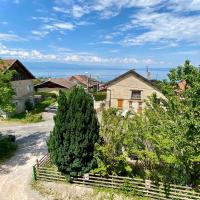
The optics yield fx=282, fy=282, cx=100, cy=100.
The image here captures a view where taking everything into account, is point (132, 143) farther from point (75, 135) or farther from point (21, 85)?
point (21, 85)

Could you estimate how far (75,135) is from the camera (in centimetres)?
2125

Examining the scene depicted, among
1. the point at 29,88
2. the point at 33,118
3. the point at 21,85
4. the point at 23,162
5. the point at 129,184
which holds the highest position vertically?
the point at 21,85

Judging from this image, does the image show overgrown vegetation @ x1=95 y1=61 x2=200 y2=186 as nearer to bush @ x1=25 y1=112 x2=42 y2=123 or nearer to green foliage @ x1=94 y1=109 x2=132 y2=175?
green foliage @ x1=94 y1=109 x2=132 y2=175

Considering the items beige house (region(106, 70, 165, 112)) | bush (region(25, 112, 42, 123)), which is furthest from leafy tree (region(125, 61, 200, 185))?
beige house (region(106, 70, 165, 112))

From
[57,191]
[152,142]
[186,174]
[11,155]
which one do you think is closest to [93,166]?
[57,191]

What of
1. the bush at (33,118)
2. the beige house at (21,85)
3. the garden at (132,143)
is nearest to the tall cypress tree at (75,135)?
the garden at (132,143)

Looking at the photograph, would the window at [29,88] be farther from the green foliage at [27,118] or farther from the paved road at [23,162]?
the paved road at [23,162]

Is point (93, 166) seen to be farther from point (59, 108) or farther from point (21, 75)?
point (21, 75)

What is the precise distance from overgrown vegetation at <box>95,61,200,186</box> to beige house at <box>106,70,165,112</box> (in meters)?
25.4

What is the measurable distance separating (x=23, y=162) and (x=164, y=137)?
14.7 metres

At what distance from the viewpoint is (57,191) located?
69.1ft

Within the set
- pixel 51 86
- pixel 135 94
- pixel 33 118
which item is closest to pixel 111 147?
pixel 33 118

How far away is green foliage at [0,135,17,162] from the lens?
28.4m

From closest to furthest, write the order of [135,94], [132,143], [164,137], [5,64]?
[164,137], [132,143], [5,64], [135,94]
